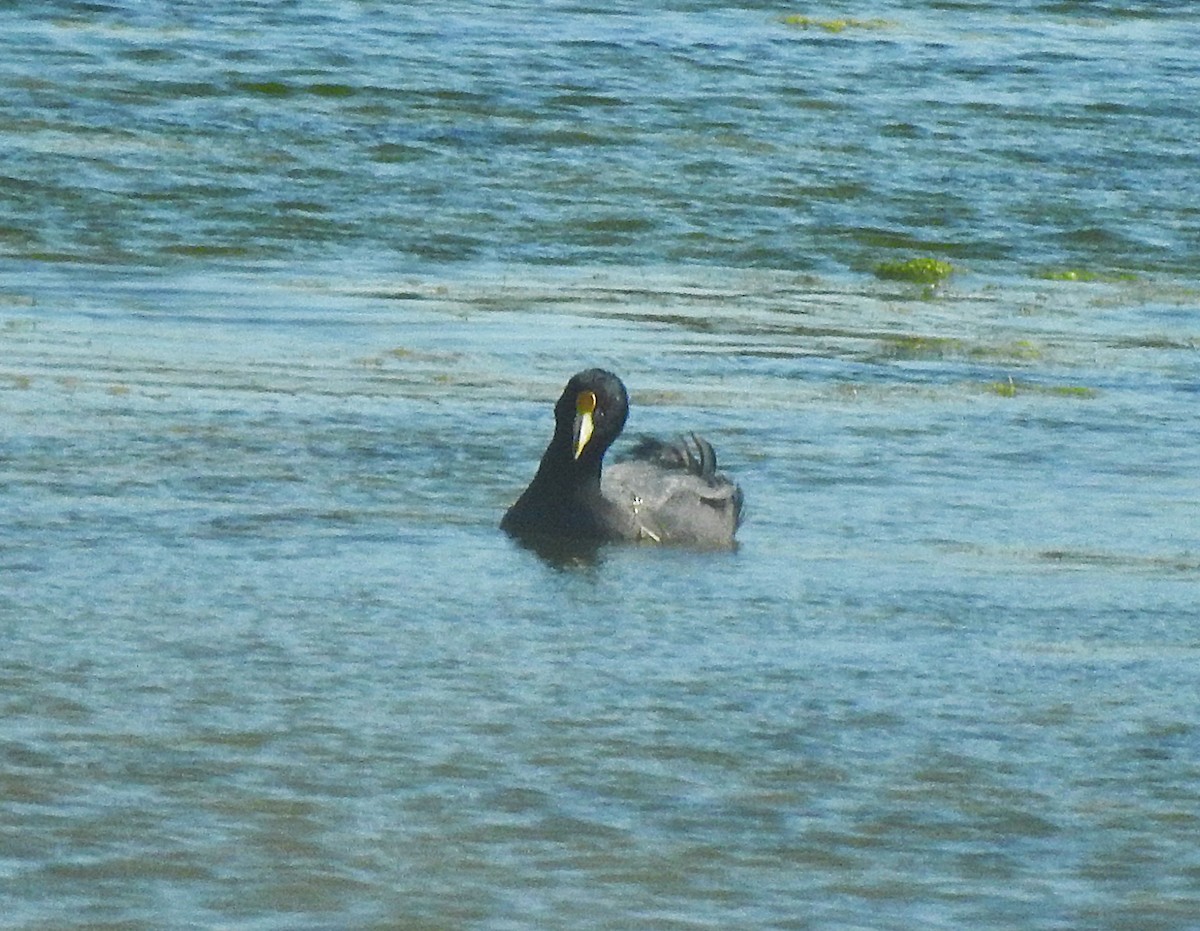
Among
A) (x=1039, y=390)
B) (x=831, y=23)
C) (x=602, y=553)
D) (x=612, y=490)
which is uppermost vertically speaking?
(x=831, y=23)

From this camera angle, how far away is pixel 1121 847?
724 centimetres

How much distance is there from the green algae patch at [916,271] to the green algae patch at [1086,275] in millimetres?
580

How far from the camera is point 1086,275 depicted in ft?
59.3

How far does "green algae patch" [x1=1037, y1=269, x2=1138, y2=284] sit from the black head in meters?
6.68

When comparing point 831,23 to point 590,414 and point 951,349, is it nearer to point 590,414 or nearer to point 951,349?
point 951,349

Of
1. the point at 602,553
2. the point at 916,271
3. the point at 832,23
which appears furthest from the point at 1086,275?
the point at 832,23

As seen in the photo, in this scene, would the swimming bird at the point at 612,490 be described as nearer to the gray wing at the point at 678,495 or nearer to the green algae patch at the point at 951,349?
the gray wing at the point at 678,495

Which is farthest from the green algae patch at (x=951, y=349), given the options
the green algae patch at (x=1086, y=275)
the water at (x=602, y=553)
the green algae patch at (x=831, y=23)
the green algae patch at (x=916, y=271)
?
the green algae patch at (x=831, y=23)

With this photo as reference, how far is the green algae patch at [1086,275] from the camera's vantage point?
58.8ft

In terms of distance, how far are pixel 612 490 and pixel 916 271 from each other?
6750 millimetres

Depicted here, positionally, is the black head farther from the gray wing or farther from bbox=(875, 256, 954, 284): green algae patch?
bbox=(875, 256, 954, 284): green algae patch

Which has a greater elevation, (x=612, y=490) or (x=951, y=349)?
(x=951, y=349)

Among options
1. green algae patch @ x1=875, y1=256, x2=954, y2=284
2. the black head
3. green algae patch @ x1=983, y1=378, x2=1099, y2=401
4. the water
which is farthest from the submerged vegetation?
the black head

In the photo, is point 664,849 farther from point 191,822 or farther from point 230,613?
Result: point 230,613
